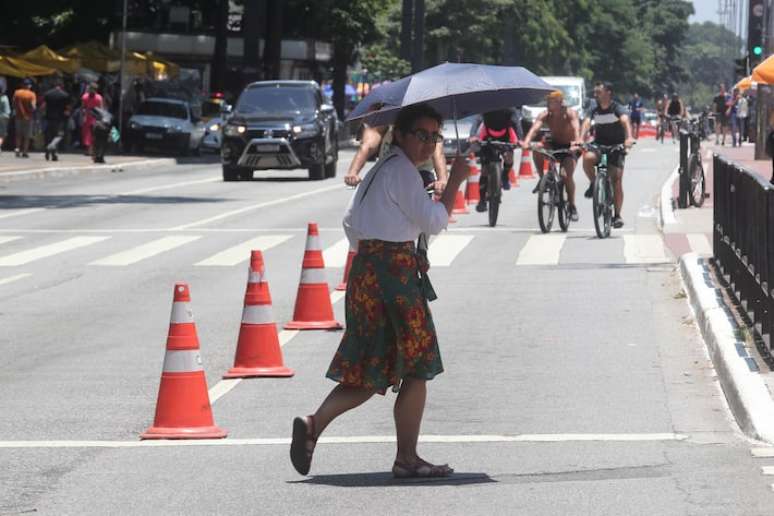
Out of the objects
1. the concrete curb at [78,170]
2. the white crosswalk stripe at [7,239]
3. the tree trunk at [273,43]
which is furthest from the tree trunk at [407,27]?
the white crosswalk stripe at [7,239]

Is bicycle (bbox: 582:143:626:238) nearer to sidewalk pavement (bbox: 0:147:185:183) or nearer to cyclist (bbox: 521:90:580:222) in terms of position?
cyclist (bbox: 521:90:580:222)

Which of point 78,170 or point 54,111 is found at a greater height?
point 54,111

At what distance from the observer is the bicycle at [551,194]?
21.9 m

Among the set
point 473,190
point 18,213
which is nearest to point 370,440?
point 18,213

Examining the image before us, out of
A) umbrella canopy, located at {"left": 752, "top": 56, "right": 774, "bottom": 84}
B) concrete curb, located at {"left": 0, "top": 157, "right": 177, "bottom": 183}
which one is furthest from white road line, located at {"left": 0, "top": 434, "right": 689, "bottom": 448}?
concrete curb, located at {"left": 0, "top": 157, "right": 177, "bottom": 183}

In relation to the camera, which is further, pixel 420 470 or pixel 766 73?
pixel 766 73

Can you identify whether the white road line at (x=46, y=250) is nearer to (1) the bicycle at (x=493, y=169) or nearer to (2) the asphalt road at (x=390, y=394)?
(2) the asphalt road at (x=390, y=394)

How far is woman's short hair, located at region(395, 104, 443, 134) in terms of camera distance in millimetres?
7941

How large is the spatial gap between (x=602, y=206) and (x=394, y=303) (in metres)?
13.7

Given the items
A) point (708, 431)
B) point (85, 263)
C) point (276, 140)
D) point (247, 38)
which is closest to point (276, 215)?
point (85, 263)

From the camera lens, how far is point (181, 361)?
29.6 feet

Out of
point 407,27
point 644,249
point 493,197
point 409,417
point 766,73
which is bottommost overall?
point 644,249

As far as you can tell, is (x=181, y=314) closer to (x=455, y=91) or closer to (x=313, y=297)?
(x=455, y=91)

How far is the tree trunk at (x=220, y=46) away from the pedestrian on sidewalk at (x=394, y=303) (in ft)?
175
